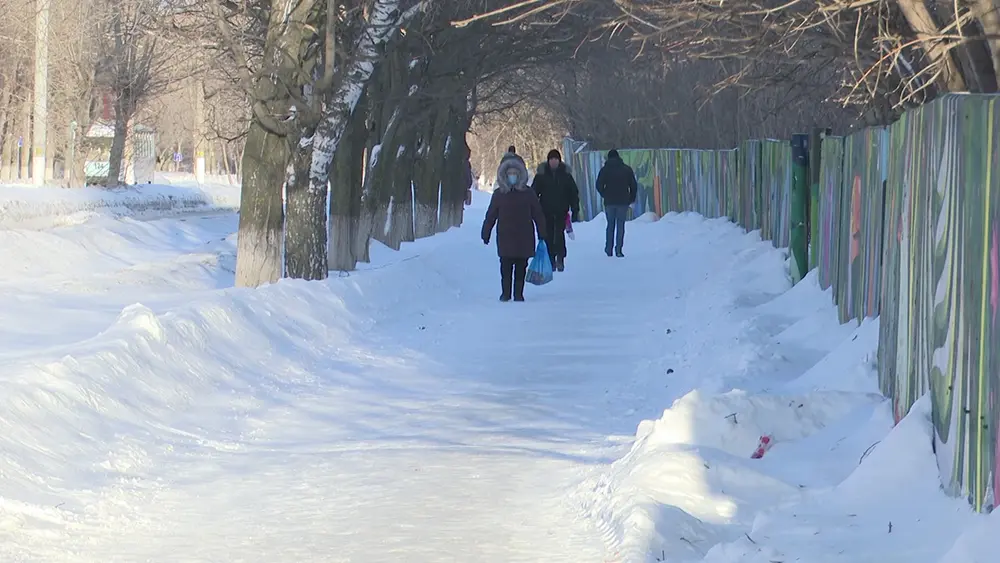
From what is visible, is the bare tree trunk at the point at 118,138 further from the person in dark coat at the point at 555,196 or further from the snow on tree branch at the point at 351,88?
the snow on tree branch at the point at 351,88

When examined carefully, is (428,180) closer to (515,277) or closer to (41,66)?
(41,66)

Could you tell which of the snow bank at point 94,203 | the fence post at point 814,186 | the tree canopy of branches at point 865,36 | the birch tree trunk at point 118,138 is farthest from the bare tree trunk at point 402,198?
the birch tree trunk at point 118,138

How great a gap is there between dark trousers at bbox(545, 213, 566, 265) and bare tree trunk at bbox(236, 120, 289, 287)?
18.7 feet

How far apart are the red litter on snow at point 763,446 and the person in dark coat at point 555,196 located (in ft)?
44.9

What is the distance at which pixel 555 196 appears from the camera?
843 inches

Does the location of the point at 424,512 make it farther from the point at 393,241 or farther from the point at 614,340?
the point at 393,241

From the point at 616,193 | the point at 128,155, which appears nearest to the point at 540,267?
the point at 616,193

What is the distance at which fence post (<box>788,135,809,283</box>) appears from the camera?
16281mm

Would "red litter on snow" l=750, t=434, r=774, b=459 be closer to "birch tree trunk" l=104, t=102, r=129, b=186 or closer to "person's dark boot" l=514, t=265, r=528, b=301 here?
"person's dark boot" l=514, t=265, r=528, b=301

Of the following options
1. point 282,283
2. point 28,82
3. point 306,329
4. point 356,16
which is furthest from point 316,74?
point 28,82

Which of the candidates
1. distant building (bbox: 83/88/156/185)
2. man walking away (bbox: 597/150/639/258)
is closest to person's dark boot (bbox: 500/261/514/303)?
man walking away (bbox: 597/150/639/258)

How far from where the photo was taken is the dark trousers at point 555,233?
2141 centimetres

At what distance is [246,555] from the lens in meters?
6.30

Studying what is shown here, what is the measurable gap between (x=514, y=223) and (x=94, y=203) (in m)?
28.8
